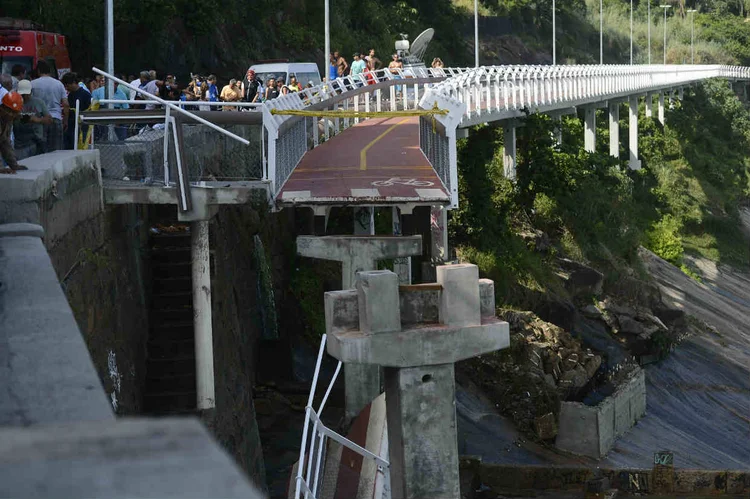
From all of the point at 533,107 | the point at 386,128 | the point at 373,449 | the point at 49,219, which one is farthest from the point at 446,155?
the point at 533,107

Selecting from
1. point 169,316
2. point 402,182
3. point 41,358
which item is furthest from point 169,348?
point 41,358

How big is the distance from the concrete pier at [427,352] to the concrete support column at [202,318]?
3.11 m

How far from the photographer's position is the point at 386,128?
29203mm

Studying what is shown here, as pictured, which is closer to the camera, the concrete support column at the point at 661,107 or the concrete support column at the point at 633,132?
the concrete support column at the point at 633,132

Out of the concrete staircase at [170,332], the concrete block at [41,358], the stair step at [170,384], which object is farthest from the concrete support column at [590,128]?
the concrete block at [41,358]

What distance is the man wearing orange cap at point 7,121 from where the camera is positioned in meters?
11.2

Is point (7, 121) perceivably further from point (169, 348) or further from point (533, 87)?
point (533, 87)

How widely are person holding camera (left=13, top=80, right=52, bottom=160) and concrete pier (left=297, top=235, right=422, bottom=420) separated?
4653 mm

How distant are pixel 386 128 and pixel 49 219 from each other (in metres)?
18.3

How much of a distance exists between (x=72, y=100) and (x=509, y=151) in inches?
864

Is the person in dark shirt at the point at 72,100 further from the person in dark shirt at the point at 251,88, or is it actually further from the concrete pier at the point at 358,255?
the person in dark shirt at the point at 251,88

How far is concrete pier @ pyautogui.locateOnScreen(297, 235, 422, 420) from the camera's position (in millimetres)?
18891

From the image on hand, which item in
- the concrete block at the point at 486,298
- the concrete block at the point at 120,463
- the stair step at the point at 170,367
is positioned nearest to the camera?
the concrete block at the point at 120,463

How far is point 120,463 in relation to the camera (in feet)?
9.76
